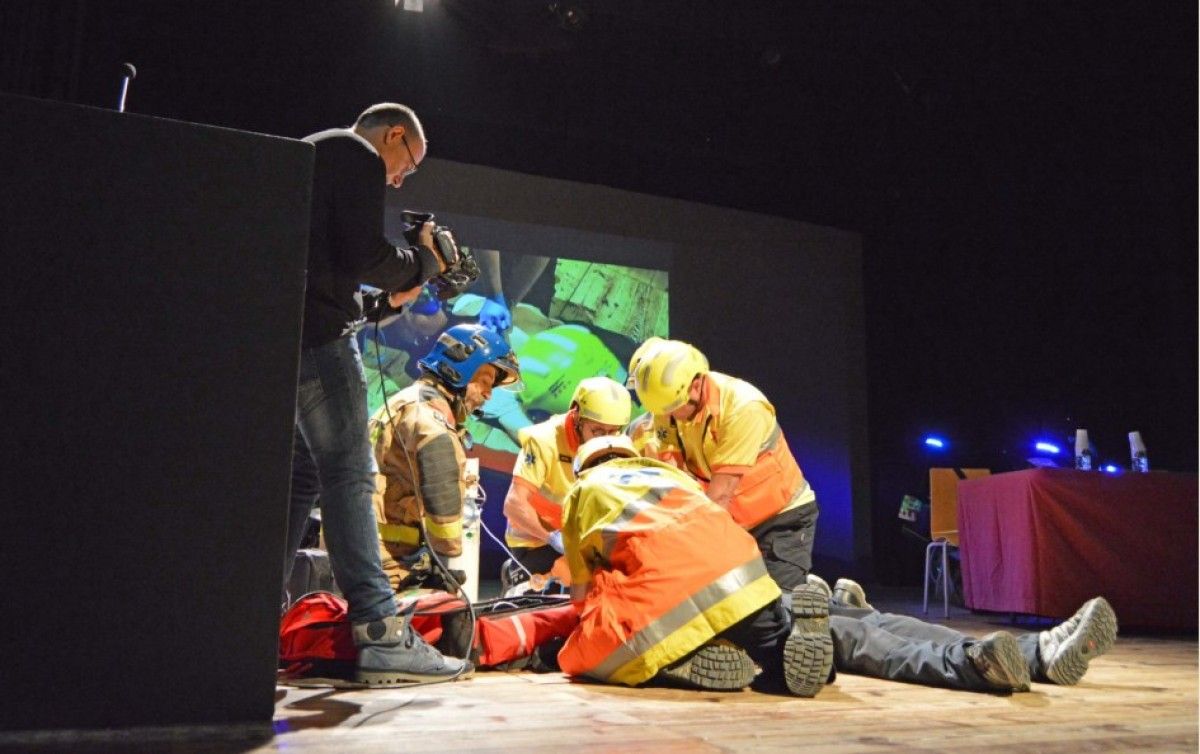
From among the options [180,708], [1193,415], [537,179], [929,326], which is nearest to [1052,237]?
[929,326]

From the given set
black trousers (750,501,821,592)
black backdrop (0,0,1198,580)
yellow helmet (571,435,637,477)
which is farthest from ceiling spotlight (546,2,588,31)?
yellow helmet (571,435,637,477)

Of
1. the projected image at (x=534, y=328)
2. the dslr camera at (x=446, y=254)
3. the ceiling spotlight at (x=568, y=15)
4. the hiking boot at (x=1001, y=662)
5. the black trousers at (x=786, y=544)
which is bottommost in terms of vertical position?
the hiking boot at (x=1001, y=662)

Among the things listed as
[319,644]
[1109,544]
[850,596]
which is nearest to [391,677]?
[319,644]

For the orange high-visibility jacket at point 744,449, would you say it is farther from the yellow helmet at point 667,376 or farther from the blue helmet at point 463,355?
the blue helmet at point 463,355

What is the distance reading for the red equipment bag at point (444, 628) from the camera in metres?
2.87

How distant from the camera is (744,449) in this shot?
409 centimetres

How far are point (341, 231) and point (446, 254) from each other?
40 centimetres

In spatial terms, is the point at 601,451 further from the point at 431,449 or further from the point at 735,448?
the point at 735,448

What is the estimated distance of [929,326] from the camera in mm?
10039

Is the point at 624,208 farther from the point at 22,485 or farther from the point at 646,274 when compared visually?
the point at 22,485

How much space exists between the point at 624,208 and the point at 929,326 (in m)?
3.60

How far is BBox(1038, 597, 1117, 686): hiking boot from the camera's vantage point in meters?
3.05

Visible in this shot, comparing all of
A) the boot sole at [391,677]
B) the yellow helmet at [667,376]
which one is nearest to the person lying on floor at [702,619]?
the boot sole at [391,677]

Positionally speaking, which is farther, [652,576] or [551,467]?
[551,467]
